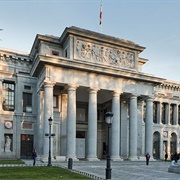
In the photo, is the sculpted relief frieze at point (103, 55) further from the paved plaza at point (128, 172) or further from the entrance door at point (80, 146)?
the paved plaza at point (128, 172)

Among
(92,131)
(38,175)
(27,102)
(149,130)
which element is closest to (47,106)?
(92,131)

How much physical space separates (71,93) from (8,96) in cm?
1039

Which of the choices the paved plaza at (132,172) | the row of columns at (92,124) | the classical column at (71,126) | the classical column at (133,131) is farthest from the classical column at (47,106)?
the classical column at (133,131)

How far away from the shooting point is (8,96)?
40.3 m

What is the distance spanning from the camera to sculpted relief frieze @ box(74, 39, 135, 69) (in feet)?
121

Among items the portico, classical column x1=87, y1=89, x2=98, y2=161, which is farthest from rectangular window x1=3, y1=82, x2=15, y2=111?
classical column x1=87, y1=89, x2=98, y2=161

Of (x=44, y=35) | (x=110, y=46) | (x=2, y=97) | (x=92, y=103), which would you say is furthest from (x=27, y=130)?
(x=110, y=46)

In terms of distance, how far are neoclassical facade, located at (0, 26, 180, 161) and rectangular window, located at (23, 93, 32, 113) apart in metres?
0.14

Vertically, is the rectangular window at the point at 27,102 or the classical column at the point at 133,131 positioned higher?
the rectangular window at the point at 27,102

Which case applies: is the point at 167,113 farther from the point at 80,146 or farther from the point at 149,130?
the point at 80,146

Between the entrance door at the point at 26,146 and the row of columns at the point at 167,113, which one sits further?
the row of columns at the point at 167,113

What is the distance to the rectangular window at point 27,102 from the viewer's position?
4088 centimetres

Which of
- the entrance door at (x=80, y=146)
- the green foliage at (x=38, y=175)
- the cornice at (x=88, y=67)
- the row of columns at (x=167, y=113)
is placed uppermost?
the cornice at (x=88, y=67)

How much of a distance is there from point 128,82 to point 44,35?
504 inches
